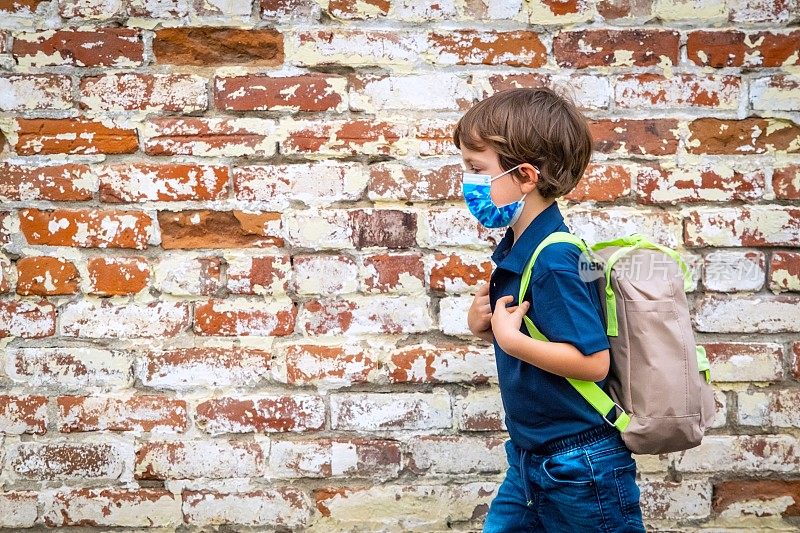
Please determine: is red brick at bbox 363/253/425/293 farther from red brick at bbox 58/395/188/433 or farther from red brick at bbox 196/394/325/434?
red brick at bbox 58/395/188/433

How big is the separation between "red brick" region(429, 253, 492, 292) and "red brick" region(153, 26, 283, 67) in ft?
2.20

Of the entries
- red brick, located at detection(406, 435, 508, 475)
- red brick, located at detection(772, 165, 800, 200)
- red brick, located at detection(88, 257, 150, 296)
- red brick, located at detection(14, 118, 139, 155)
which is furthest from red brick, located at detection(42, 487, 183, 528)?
red brick, located at detection(772, 165, 800, 200)

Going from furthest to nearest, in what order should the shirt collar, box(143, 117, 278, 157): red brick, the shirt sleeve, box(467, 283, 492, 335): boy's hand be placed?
1. box(143, 117, 278, 157): red brick
2. box(467, 283, 492, 335): boy's hand
3. the shirt collar
4. the shirt sleeve

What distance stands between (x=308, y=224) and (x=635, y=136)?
881mm

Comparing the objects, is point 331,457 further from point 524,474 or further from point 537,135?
point 537,135

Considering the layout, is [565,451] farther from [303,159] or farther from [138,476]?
[138,476]

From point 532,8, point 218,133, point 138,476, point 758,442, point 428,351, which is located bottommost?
point 138,476

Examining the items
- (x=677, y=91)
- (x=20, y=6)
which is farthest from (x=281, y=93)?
(x=677, y=91)

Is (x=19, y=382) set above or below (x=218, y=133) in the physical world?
below

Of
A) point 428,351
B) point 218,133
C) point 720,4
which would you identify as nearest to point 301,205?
point 218,133

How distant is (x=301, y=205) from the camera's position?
2127 millimetres

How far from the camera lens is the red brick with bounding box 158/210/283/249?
2.12 m

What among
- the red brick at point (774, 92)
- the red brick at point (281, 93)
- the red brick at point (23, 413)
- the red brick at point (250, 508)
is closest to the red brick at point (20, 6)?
the red brick at point (281, 93)

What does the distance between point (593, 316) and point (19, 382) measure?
150 centimetres
